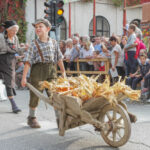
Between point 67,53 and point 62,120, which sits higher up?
point 67,53

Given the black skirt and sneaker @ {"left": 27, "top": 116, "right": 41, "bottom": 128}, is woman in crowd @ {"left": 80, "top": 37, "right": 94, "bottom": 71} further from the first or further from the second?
sneaker @ {"left": 27, "top": 116, "right": 41, "bottom": 128}

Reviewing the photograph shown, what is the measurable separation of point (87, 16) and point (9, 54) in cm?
1875

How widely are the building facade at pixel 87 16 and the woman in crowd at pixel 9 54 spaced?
1467 cm

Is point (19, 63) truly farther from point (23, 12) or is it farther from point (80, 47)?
point (23, 12)

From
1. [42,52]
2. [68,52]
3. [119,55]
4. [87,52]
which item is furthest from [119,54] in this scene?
[42,52]

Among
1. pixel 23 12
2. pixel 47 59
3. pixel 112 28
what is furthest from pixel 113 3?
pixel 47 59

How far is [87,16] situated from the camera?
25.5 meters

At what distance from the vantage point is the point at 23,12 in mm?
22672

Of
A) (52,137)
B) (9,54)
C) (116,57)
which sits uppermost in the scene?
(9,54)

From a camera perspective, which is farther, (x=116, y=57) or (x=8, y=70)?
(x=116, y=57)

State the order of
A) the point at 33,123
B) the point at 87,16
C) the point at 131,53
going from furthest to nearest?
the point at 87,16, the point at 131,53, the point at 33,123

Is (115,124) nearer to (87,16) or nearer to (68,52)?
(68,52)

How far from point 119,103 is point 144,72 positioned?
4732 mm

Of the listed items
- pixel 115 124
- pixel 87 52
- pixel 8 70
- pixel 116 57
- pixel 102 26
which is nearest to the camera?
pixel 115 124
